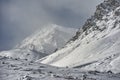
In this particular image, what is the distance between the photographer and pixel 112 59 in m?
165

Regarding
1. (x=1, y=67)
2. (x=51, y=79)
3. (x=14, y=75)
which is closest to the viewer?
(x=51, y=79)

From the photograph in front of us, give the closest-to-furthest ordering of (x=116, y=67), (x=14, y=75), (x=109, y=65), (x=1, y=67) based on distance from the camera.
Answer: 1. (x=14, y=75)
2. (x=1, y=67)
3. (x=116, y=67)
4. (x=109, y=65)

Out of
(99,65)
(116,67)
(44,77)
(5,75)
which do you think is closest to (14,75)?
(5,75)

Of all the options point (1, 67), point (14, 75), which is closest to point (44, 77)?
point (14, 75)

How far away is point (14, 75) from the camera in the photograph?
4403cm

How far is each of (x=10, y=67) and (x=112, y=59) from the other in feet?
386

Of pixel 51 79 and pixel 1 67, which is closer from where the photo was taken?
pixel 51 79

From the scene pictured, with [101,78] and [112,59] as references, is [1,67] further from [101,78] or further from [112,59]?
[112,59]

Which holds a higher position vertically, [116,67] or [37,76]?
[116,67]

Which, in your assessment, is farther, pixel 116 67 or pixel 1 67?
pixel 116 67

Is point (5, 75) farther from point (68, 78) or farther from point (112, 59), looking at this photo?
point (112, 59)

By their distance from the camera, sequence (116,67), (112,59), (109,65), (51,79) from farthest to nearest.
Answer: (112,59) → (109,65) → (116,67) → (51,79)

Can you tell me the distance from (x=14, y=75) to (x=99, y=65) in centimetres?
12146

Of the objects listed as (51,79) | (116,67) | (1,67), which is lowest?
(51,79)
